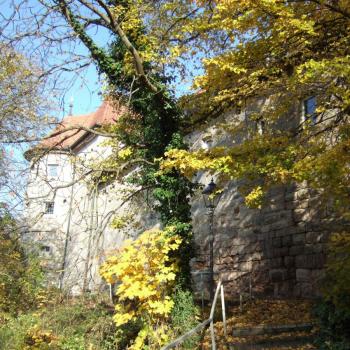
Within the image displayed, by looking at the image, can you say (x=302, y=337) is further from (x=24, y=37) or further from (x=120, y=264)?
(x=24, y=37)

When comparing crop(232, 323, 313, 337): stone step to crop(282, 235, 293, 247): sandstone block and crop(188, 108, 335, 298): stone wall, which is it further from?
crop(282, 235, 293, 247): sandstone block

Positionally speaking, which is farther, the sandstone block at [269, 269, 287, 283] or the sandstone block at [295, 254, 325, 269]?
the sandstone block at [269, 269, 287, 283]

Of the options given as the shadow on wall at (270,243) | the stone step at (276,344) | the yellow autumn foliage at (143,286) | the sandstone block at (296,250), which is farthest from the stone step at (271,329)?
the sandstone block at (296,250)

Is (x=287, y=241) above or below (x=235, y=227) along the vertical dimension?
below

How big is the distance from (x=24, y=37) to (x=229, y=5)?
10.7 ft

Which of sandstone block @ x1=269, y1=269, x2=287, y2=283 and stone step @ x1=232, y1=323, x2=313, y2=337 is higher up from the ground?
sandstone block @ x1=269, y1=269, x2=287, y2=283

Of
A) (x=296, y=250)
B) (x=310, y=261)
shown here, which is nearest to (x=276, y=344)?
(x=310, y=261)

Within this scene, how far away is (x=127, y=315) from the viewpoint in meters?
6.70

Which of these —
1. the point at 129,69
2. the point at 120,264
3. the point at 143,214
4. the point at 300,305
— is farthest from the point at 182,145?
the point at 143,214

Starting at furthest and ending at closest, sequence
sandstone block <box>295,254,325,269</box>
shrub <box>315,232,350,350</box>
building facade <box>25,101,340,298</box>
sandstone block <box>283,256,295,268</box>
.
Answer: sandstone block <box>283,256,295,268</box> < sandstone block <box>295,254,325,269</box> < building facade <box>25,101,340,298</box> < shrub <box>315,232,350,350</box>

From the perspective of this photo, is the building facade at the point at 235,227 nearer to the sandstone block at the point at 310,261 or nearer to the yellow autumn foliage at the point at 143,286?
the sandstone block at the point at 310,261

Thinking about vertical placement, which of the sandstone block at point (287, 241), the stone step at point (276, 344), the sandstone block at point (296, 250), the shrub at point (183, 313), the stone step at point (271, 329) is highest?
the sandstone block at point (287, 241)

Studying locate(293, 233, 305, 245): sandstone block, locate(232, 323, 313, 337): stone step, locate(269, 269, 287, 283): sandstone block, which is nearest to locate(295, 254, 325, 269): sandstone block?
locate(293, 233, 305, 245): sandstone block

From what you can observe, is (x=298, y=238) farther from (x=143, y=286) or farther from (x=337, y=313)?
(x=143, y=286)
